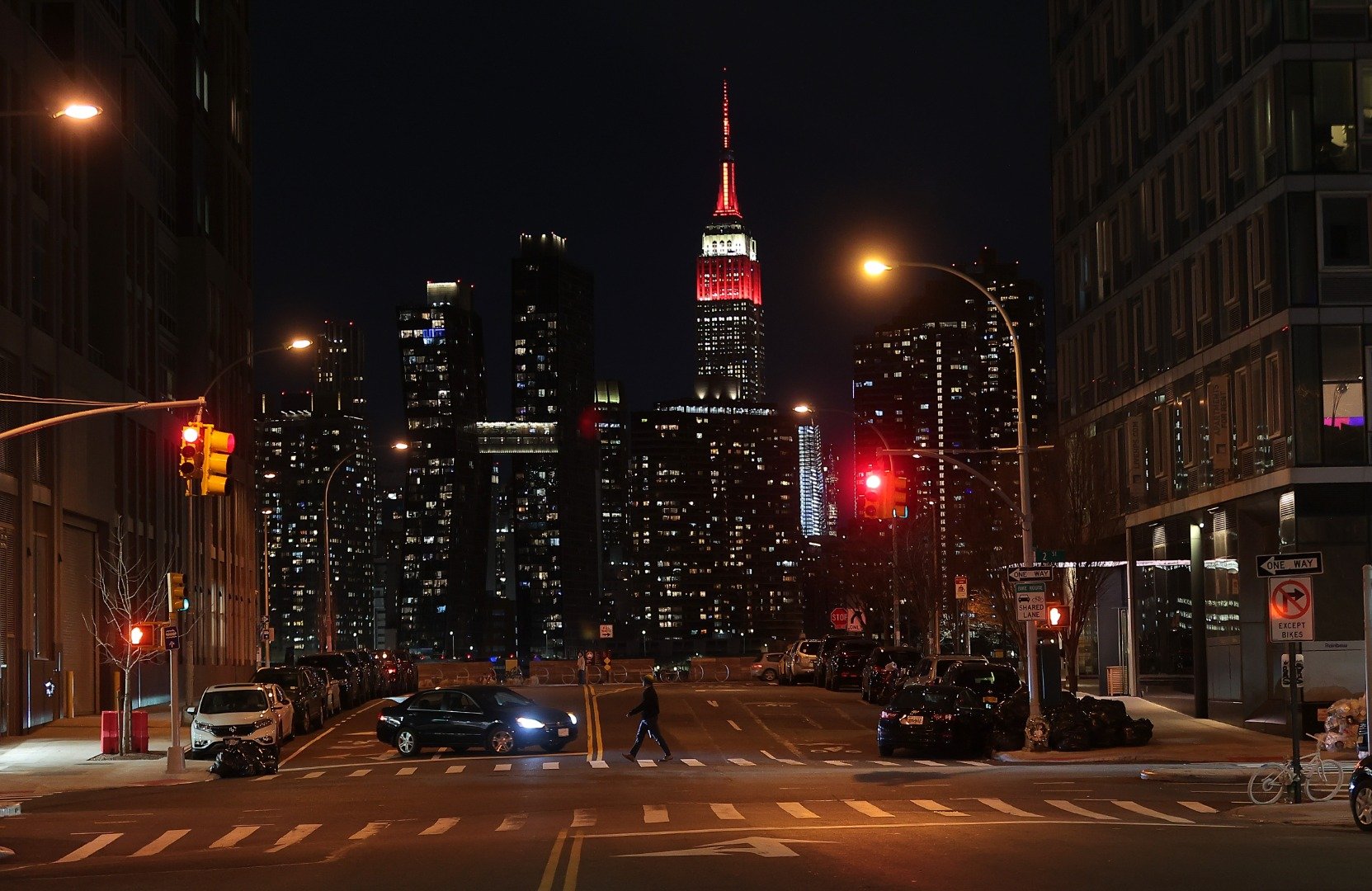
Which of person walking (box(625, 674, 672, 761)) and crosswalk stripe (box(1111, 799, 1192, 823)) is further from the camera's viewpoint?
person walking (box(625, 674, 672, 761))

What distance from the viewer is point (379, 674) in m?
61.5

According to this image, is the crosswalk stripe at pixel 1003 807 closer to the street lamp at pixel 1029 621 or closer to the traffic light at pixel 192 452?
the street lamp at pixel 1029 621

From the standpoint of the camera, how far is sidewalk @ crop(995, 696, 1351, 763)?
33406mm

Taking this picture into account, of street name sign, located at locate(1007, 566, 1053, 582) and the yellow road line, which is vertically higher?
street name sign, located at locate(1007, 566, 1053, 582)

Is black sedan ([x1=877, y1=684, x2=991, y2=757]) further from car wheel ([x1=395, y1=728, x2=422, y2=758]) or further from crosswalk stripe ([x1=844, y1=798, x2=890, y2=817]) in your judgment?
car wheel ([x1=395, y1=728, x2=422, y2=758])

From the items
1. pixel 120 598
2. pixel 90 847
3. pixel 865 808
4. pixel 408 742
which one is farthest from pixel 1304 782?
pixel 120 598

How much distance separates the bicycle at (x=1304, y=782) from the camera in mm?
23891

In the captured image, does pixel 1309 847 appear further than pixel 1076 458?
No

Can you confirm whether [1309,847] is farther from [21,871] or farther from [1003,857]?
[21,871]

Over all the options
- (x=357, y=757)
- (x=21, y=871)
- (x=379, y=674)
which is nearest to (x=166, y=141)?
(x=379, y=674)

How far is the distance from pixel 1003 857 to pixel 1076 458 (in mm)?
35556

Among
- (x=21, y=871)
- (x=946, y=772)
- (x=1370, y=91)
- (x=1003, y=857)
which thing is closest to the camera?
(x=1003, y=857)

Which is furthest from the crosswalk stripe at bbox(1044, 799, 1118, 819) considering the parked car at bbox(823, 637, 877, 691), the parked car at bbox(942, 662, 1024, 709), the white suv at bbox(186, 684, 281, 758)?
the parked car at bbox(823, 637, 877, 691)

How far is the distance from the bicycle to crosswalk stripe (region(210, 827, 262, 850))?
13.7 metres
